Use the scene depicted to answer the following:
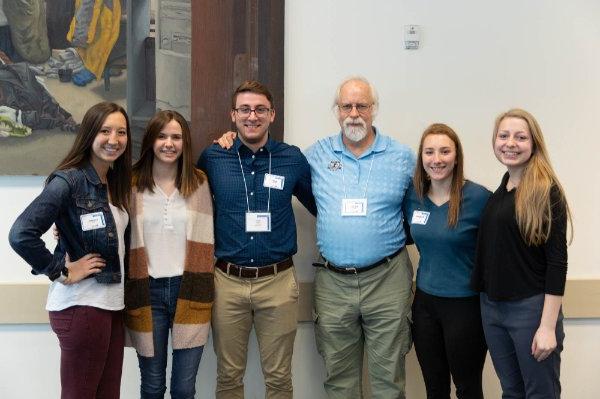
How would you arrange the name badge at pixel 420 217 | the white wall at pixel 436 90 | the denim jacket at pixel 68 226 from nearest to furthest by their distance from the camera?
the denim jacket at pixel 68 226, the name badge at pixel 420 217, the white wall at pixel 436 90

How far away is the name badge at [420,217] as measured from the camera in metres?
2.02

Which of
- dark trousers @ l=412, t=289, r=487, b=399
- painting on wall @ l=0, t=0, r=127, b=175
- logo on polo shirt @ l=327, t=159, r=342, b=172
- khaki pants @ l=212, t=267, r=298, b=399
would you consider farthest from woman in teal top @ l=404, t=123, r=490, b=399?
painting on wall @ l=0, t=0, r=127, b=175

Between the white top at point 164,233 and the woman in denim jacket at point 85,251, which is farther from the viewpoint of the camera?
the white top at point 164,233

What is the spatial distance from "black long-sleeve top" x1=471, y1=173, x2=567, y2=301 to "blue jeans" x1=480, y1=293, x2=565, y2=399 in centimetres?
5

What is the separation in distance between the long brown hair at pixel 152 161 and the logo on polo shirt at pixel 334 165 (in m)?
0.59

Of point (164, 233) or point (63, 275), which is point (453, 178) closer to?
point (164, 233)

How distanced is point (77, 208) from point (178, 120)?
1.71 feet

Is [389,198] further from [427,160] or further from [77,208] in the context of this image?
[77,208]

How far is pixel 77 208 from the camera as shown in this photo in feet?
5.57

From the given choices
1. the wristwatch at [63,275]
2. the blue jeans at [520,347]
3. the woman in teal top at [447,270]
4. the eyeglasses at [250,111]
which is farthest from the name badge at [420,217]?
the wristwatch at [63,275]

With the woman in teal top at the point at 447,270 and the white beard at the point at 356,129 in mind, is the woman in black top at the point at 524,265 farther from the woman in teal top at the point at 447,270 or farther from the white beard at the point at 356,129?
the white beard at the point at 356,129

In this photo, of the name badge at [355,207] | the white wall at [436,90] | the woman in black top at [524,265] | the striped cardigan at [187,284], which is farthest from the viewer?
the white wall at [436,90]

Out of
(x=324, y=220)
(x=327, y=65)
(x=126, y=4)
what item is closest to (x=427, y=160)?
(x=324, y=220)

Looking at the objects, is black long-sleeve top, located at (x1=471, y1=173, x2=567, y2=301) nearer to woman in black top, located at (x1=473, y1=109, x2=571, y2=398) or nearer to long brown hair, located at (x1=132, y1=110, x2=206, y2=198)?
woman in black top, located at (x1=473, y1=109, x2=571, y2=398)
